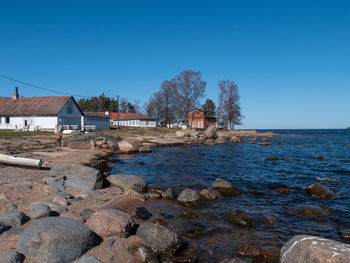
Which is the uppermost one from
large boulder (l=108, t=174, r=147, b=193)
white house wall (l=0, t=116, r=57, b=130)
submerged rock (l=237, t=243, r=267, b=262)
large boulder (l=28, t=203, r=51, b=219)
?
white house wall (l=0, t=116, r=57, b=130)

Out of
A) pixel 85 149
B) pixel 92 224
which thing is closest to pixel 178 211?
pixel 92 224

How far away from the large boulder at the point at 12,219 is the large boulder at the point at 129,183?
177 inches

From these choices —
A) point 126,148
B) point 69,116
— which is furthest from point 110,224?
point 69,116

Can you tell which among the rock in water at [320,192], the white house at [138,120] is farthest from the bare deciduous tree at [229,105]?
the rock in water at [320,192]

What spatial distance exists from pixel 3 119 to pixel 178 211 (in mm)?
40421

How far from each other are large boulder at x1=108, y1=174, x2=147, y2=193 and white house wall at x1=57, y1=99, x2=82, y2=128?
98.4ft

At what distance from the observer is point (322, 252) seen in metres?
3.68

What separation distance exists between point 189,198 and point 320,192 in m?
5.66

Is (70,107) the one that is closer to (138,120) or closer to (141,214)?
(138,120)

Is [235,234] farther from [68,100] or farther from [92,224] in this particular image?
[68,100]

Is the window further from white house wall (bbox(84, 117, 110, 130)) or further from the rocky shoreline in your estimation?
the rocky shoreline

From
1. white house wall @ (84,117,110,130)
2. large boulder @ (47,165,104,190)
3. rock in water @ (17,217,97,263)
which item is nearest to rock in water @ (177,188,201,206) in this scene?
large boulder @ (47,165,104,190)

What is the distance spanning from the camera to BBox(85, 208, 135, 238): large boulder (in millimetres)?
5500

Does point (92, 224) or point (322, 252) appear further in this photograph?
point (92, 224)
